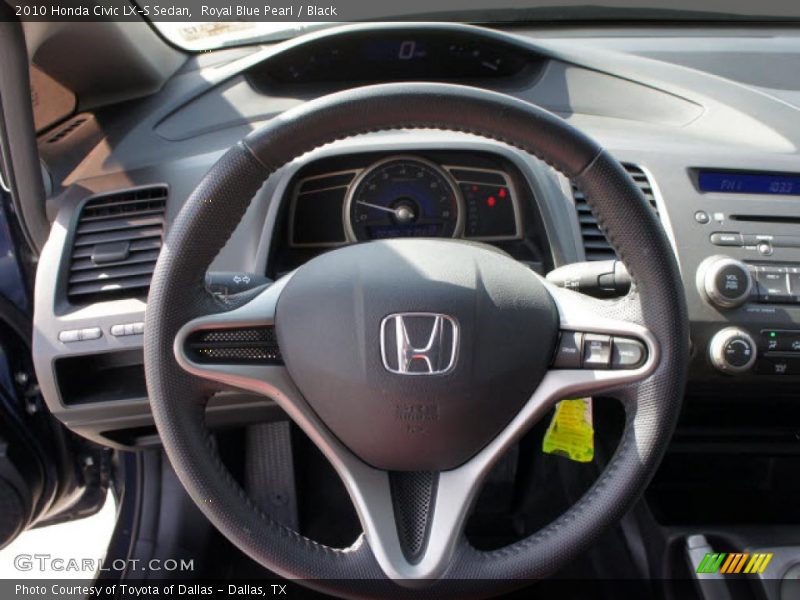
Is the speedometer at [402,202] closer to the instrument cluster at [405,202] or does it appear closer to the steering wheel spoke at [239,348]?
the instrument cluster at [405,202]

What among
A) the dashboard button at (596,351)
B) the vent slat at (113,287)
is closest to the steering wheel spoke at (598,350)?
the dashboard button at (596,351)

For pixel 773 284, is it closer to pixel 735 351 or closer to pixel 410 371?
pixel 735 351

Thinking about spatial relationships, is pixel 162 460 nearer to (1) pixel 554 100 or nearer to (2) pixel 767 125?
(1) pixel 554 100

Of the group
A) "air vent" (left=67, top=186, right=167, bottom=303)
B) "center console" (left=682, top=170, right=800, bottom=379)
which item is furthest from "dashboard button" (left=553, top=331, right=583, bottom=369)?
"air vent" (left=67, top=186, right=167, bottom=303)

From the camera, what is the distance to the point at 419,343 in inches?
39.3

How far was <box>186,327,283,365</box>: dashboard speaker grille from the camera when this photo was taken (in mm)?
1020

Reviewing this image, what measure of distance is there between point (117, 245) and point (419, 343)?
722 millimetres

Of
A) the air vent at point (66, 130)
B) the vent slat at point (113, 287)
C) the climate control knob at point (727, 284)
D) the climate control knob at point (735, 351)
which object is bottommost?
the climate control knob at point (735, 351)

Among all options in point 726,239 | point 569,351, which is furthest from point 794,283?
point 569,351

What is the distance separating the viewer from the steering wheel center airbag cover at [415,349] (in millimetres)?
1002

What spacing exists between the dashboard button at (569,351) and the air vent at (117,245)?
0.78 metres

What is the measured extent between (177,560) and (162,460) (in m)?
0.25

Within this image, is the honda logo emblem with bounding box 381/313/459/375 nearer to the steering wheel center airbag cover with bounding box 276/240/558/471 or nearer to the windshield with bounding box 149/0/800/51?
the steering wheel center airbag cover with bounding box 276/240/558/471

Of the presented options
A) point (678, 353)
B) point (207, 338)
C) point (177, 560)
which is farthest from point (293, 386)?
point (177, 560)
